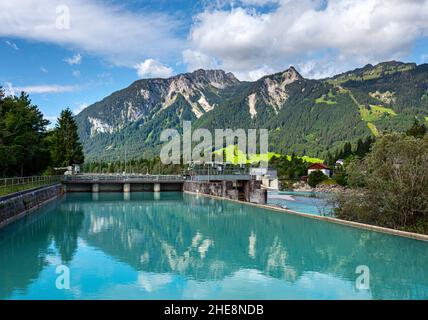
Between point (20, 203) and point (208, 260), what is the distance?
1976 cm

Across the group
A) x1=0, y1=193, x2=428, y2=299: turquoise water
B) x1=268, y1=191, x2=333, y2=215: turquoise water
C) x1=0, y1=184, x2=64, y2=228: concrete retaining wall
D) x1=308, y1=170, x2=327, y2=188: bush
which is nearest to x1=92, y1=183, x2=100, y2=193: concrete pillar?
x1=0, y1=184, x2=64, y2=228: concrete retaining wall

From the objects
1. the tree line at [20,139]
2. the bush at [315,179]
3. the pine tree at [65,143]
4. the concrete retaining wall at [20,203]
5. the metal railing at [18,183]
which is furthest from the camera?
the bush at [315,179]

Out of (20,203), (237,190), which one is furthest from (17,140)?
(237,190)

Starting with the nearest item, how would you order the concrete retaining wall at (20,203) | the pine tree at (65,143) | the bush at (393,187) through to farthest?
the bush at (393,187) < the concrete retaining wall at (20,203) < the pine tree at (65,143)

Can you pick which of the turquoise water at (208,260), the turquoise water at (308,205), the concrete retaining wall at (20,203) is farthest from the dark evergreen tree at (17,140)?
the turquoise water at (308,205)

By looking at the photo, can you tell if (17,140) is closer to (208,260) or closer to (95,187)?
(95,187)

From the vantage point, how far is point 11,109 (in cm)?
4762

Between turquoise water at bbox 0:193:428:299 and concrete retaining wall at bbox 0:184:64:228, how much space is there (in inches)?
39.5

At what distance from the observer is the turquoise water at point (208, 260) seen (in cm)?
1416

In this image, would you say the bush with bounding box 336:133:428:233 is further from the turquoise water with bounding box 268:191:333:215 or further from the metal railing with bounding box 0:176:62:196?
the metal railing with bounding box 0:176:62:196

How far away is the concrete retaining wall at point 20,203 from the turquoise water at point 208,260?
1005mm

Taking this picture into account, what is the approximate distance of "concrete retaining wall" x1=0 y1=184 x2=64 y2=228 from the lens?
2750 centimetres

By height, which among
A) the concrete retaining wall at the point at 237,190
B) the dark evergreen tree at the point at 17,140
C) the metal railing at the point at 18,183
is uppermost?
the dark evergreen tree at the point at 17,140

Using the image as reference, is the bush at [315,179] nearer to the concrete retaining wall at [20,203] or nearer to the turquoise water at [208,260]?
the concrete retaining wall at [20,203]
